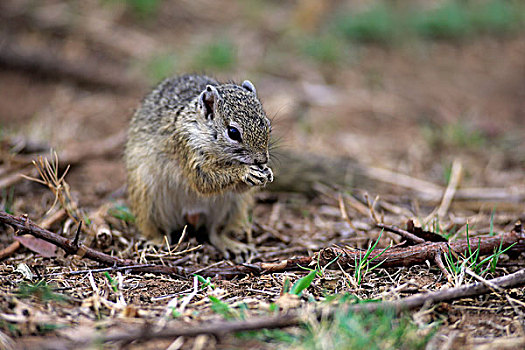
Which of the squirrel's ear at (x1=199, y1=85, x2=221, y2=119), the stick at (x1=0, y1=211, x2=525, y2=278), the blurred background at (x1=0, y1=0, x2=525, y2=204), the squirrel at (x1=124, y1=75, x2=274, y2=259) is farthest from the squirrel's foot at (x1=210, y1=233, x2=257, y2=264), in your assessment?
the blurred background at (x1=0, y1=0, x2=525, y2=204)

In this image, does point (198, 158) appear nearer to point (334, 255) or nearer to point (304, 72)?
point (334, 255)

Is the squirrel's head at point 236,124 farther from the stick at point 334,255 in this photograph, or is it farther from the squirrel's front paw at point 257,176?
the stick at point 334,255

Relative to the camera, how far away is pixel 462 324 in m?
2.49

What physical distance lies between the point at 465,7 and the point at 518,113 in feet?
13.5

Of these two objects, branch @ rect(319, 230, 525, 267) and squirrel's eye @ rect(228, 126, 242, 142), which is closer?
branch @ rect(319, 230, 525, 267)

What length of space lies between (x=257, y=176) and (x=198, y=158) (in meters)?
0.50

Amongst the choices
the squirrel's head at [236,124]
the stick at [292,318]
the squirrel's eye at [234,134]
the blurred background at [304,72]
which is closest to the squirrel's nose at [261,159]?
the squirrel's head at [236,124]

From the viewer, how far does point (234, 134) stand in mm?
3395

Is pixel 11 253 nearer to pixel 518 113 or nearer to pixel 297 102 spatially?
pixel 297 102

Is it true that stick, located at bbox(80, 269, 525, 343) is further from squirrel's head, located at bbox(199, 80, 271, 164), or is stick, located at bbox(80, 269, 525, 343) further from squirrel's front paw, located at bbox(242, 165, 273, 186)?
squirrel's head, located at bbox(199, 80, 271, 164)

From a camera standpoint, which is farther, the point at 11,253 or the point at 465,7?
the point at 465,7

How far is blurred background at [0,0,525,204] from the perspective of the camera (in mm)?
6008

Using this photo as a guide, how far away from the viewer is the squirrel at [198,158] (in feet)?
11.1

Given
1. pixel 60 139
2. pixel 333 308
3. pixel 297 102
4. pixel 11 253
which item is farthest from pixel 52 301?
pixel 297 102
